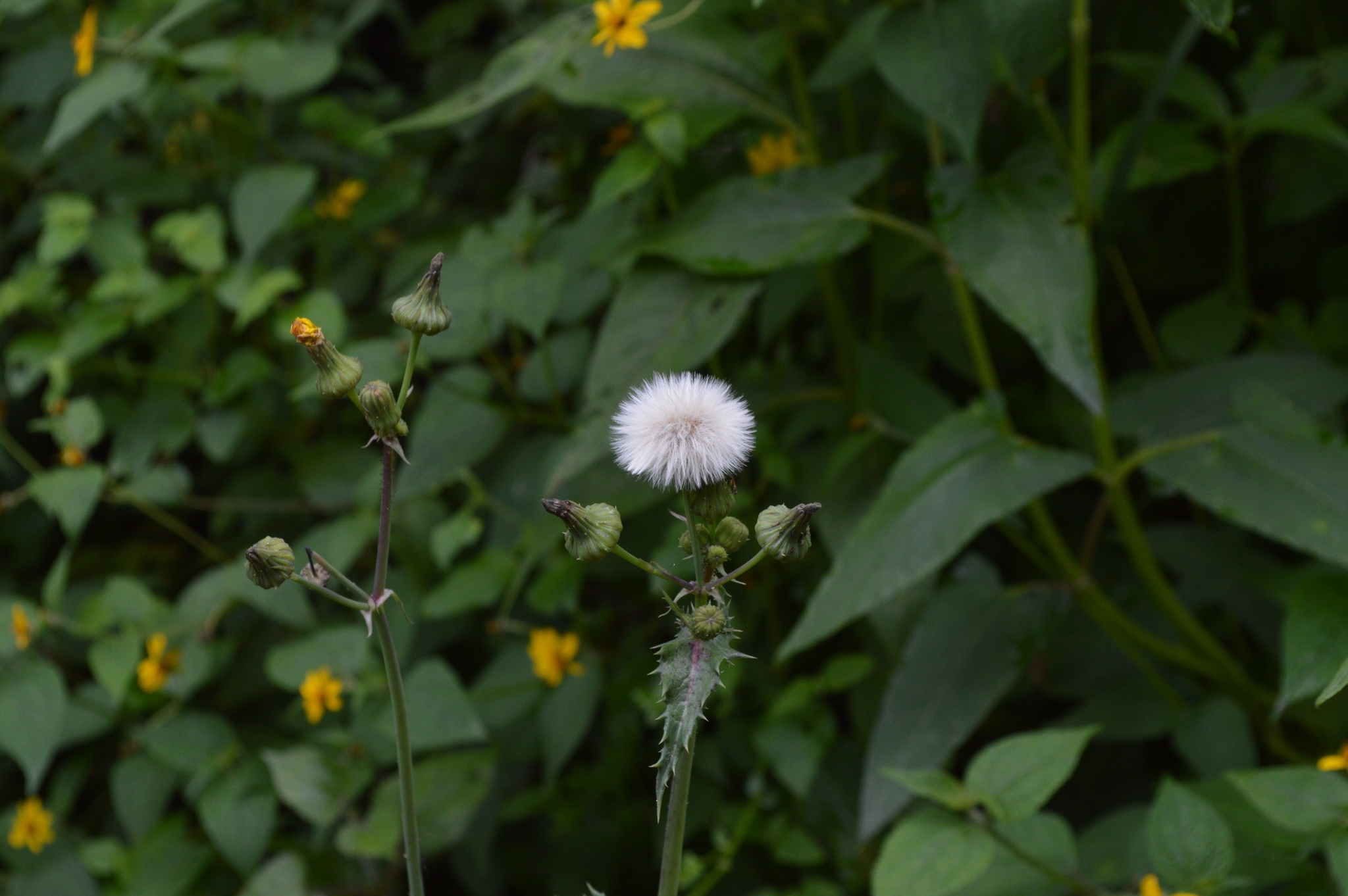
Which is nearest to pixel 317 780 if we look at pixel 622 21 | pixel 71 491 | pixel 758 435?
pixel 71 491

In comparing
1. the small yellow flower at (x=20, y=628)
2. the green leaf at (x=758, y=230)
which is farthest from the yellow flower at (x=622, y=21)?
the small yellow flower at (x=20, y=628)

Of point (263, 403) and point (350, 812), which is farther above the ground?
point (263, 403)

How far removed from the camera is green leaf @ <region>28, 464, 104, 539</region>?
134cm

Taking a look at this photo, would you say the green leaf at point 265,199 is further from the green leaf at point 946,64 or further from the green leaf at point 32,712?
the green leaf at point 946,64

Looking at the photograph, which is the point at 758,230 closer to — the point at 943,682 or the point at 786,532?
the point at 943,682

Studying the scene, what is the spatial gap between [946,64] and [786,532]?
725 millimetres

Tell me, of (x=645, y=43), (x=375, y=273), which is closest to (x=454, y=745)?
(x=375, y=273)

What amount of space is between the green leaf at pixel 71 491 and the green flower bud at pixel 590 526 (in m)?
1.17

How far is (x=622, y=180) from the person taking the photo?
1.14 meters

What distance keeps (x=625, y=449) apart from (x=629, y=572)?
1.02m

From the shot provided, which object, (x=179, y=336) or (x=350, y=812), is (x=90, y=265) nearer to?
(x=179, y=336)

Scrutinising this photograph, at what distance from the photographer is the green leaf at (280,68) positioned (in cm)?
149

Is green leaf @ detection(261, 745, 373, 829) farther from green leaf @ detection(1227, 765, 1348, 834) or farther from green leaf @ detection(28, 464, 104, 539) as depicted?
green leaf @ detection(1227, 765, 1348, 834)

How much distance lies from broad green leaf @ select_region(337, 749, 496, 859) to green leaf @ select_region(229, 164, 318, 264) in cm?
71
